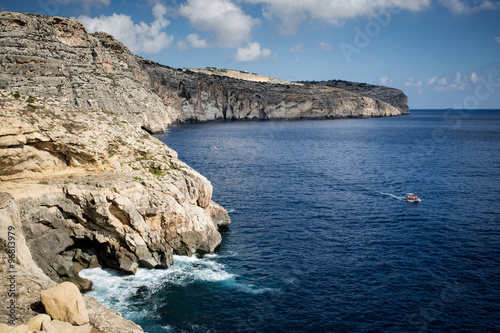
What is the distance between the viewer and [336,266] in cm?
3108

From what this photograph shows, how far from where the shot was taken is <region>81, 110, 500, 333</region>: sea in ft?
79.0

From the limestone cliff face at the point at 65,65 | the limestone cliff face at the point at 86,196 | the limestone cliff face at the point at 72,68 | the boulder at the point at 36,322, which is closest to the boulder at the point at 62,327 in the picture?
the boulder at the point at 36,322

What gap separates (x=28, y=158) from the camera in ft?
96.8

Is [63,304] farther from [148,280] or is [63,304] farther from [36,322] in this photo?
[148,280]

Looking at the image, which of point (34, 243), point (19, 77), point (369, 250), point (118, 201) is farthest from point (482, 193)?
point (19, 77)

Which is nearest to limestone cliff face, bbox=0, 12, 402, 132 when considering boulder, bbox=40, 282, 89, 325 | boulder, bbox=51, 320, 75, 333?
boulder, bbox=40, 282, 89, 325

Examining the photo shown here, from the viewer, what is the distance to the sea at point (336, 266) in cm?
2409

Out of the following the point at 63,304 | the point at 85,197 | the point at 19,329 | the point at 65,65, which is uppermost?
the point at 65,65

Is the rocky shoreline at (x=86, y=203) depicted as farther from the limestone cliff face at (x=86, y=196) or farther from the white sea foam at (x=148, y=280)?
the white sea foam at (x=148, y=280)

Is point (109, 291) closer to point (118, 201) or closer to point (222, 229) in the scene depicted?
point (118, 201)

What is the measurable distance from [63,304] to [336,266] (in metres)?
22.2

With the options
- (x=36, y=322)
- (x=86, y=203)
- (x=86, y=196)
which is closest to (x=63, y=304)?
(x=36, y=322)

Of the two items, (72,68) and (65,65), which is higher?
(65,65)

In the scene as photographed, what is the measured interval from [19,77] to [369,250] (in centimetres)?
8476
